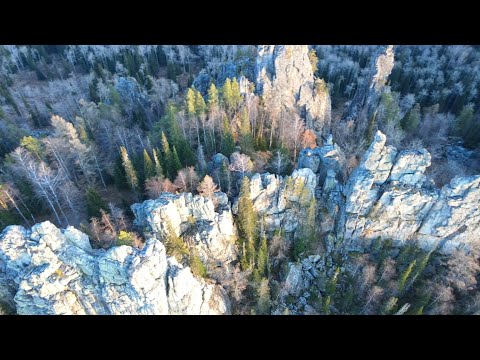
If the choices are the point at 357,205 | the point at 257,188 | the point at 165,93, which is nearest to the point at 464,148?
the point at 357,205

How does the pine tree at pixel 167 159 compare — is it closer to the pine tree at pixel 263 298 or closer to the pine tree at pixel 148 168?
the pine tree at pixel 148 168

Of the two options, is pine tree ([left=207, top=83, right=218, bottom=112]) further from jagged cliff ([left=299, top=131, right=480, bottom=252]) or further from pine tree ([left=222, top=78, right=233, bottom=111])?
jagged cliff ([left=299, top=131, right=480, bottom=252])

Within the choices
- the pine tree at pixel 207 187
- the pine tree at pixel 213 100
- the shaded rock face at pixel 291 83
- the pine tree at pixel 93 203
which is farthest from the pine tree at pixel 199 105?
the pine tree at pixel 93 203

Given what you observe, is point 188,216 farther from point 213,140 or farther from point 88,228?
point 213,140

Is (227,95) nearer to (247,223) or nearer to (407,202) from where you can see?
Answer: (247,223)

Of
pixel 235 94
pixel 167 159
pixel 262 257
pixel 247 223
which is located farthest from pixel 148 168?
pixel 235 94

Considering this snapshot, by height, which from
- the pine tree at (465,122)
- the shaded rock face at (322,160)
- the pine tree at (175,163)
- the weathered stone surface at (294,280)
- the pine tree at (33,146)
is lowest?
the weathered stone surface at (294,280)
